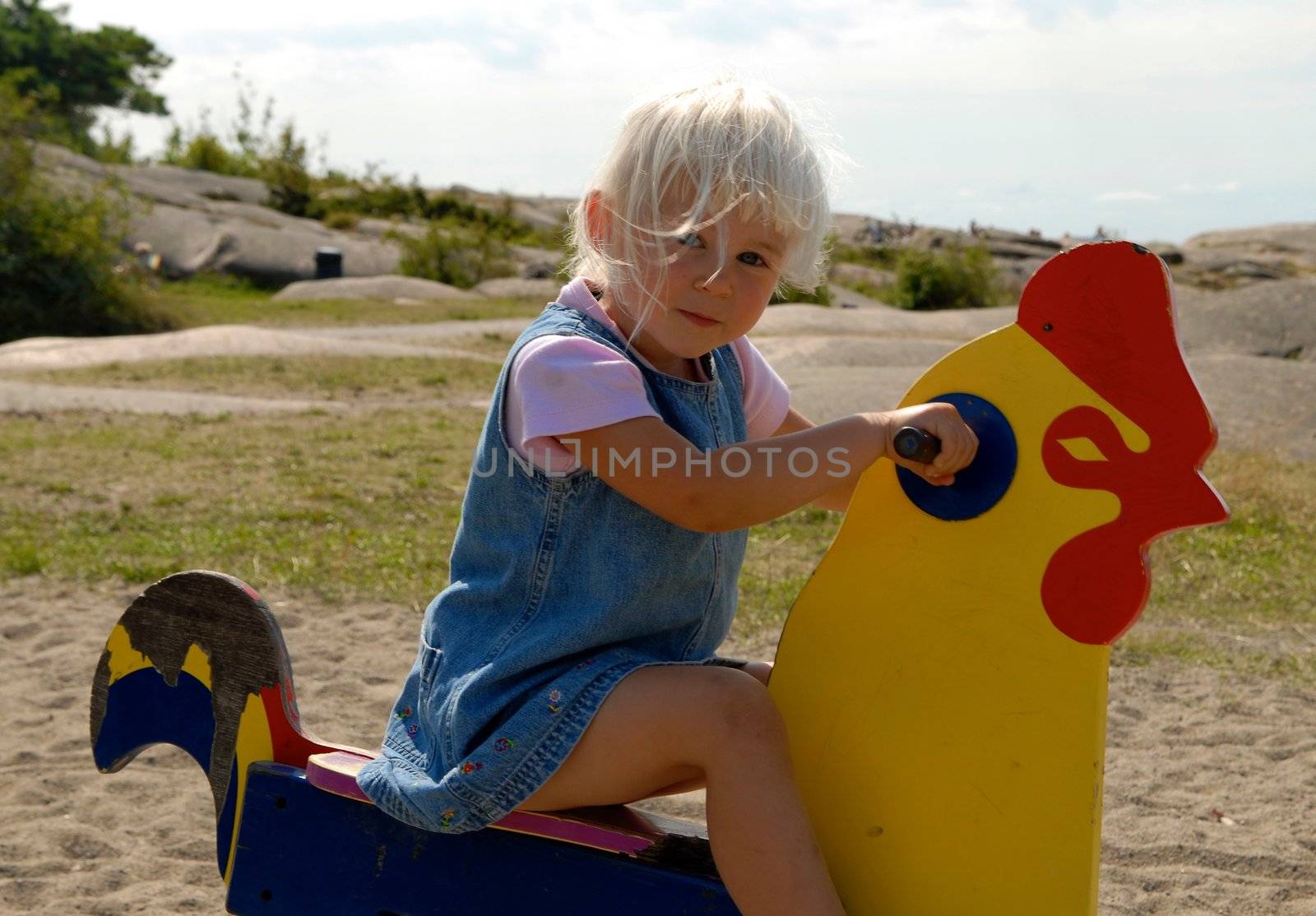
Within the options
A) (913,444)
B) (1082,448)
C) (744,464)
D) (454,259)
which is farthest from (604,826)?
(454,259)

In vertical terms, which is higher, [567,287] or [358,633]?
[567,287]

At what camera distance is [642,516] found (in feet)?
5.72

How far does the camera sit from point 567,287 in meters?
1.87

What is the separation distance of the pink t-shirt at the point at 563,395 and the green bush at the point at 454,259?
1630 cm

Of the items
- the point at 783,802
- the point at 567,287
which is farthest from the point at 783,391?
the point at 783,802

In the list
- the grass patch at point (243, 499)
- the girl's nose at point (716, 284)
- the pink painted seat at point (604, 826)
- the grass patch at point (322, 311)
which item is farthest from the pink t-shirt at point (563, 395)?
the grass patch at point (322, 311)

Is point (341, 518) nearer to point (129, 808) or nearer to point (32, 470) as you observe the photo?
point (32, 470)

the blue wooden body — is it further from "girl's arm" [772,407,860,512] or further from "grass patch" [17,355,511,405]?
"grass patch" [17,355,511,405]

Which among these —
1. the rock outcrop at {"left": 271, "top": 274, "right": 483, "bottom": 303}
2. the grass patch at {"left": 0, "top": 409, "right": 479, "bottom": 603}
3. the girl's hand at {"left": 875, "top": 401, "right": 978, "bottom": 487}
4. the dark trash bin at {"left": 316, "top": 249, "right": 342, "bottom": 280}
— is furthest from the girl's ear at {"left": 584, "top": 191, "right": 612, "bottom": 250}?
the dark trash bin at {"left": 316, "top": 249, "right": 342, "bottom": 280}

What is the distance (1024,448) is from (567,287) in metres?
0.64

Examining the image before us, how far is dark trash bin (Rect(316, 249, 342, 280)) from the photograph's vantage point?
1750 centimetres

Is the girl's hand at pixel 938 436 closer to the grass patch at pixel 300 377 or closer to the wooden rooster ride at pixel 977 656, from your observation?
the wooden rooster ride at pixel 977 656

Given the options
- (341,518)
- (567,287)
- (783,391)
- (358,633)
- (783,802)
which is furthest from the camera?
(341,518)

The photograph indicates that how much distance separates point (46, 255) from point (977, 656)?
1337 centimetres
